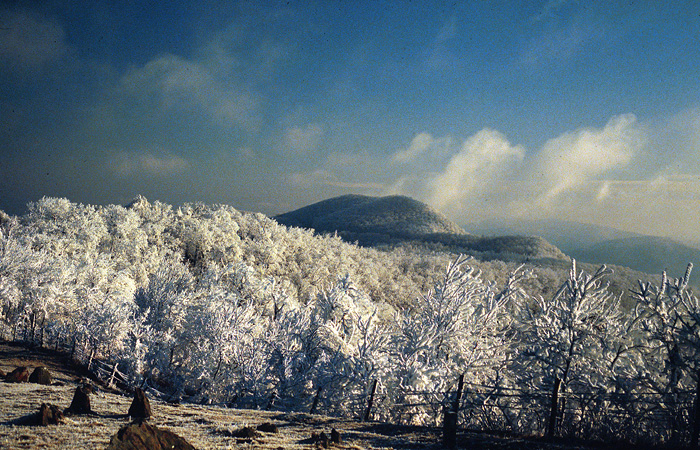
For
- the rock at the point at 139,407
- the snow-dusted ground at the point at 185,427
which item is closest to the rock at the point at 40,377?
the snow-dusted ground at the point at 185,427

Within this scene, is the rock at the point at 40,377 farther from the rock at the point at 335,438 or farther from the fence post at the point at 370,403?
the rock at the point at 335,438

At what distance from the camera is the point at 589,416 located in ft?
41.9

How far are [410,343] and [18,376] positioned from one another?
775 inches

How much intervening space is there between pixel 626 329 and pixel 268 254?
64.5 meters

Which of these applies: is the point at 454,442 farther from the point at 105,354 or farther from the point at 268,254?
the point at 268,254

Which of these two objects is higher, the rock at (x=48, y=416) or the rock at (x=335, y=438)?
the rock at (x=335, y=438)

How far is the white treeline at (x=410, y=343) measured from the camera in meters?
12.4

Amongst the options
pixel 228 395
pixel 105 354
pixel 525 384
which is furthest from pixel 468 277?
pixel 105 354

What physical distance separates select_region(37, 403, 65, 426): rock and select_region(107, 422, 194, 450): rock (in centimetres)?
521

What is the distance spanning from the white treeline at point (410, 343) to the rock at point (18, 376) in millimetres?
7310

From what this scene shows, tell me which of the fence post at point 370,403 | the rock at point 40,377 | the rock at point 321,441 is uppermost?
the rock at point 321,441

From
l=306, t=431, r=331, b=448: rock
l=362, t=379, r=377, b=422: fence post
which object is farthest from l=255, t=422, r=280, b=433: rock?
l=362, t=379, r=377, b=422: fence post

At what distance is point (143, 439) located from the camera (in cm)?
841

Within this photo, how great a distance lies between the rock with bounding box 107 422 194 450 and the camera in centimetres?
820
